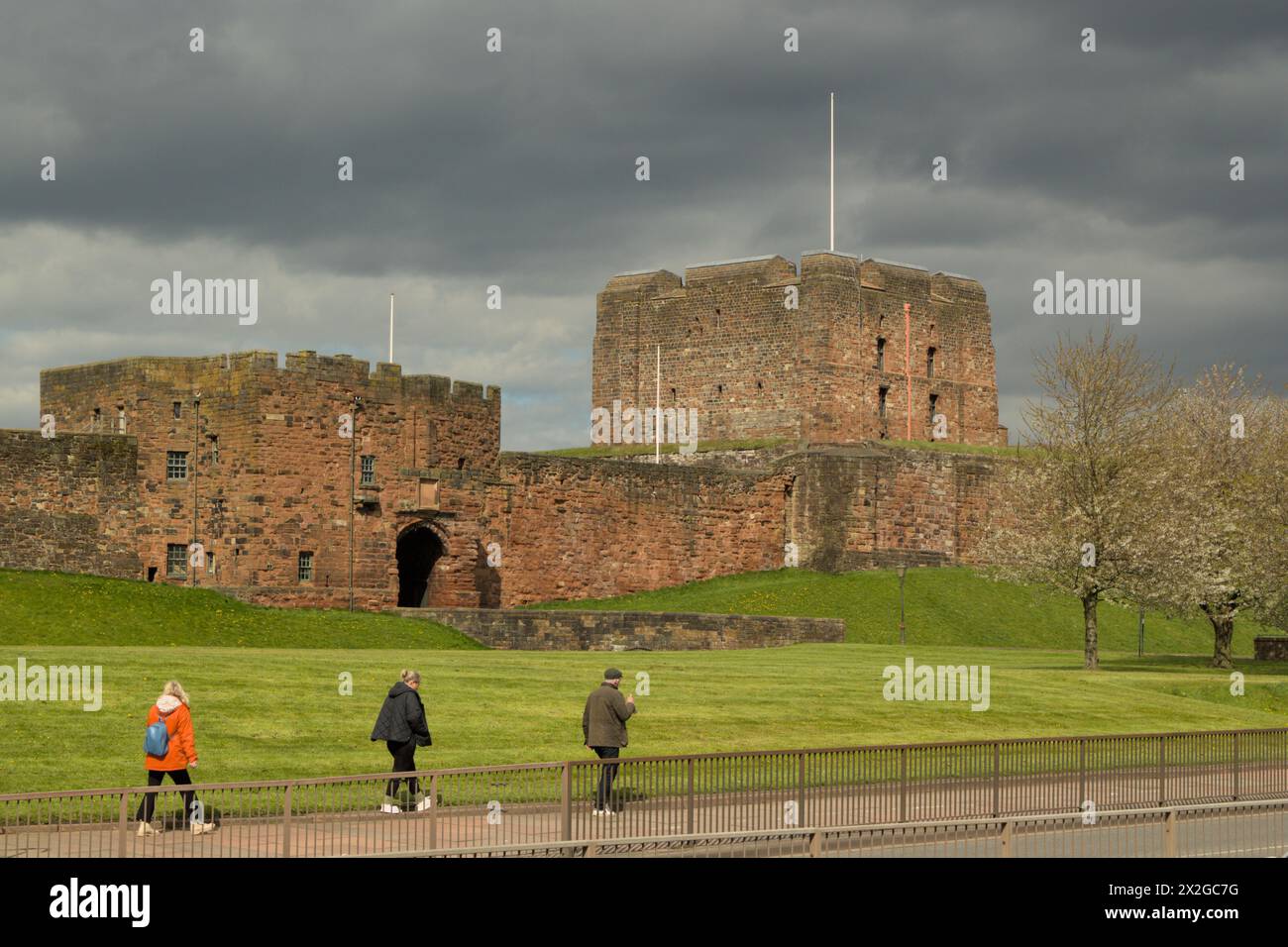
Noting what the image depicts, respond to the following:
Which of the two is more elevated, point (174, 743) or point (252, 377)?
point (252, 377)

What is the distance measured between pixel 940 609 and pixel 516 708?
102ft

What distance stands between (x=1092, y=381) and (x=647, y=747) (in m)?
22.5

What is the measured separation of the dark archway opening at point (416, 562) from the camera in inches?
2167

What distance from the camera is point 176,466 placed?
170 ft

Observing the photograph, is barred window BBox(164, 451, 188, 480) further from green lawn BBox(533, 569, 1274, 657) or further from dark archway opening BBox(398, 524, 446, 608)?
green lawn BBox(533, 569, 1274, 657)

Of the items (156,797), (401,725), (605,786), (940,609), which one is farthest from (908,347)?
(156,797)

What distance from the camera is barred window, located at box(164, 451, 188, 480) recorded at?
51594 mm

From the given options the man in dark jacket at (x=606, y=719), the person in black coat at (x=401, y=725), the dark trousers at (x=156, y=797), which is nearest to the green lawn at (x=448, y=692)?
the dark trousers at (x=156, y=797)

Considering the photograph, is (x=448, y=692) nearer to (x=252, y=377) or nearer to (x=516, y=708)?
(x=516, y=708)

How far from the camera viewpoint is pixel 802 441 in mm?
74375
